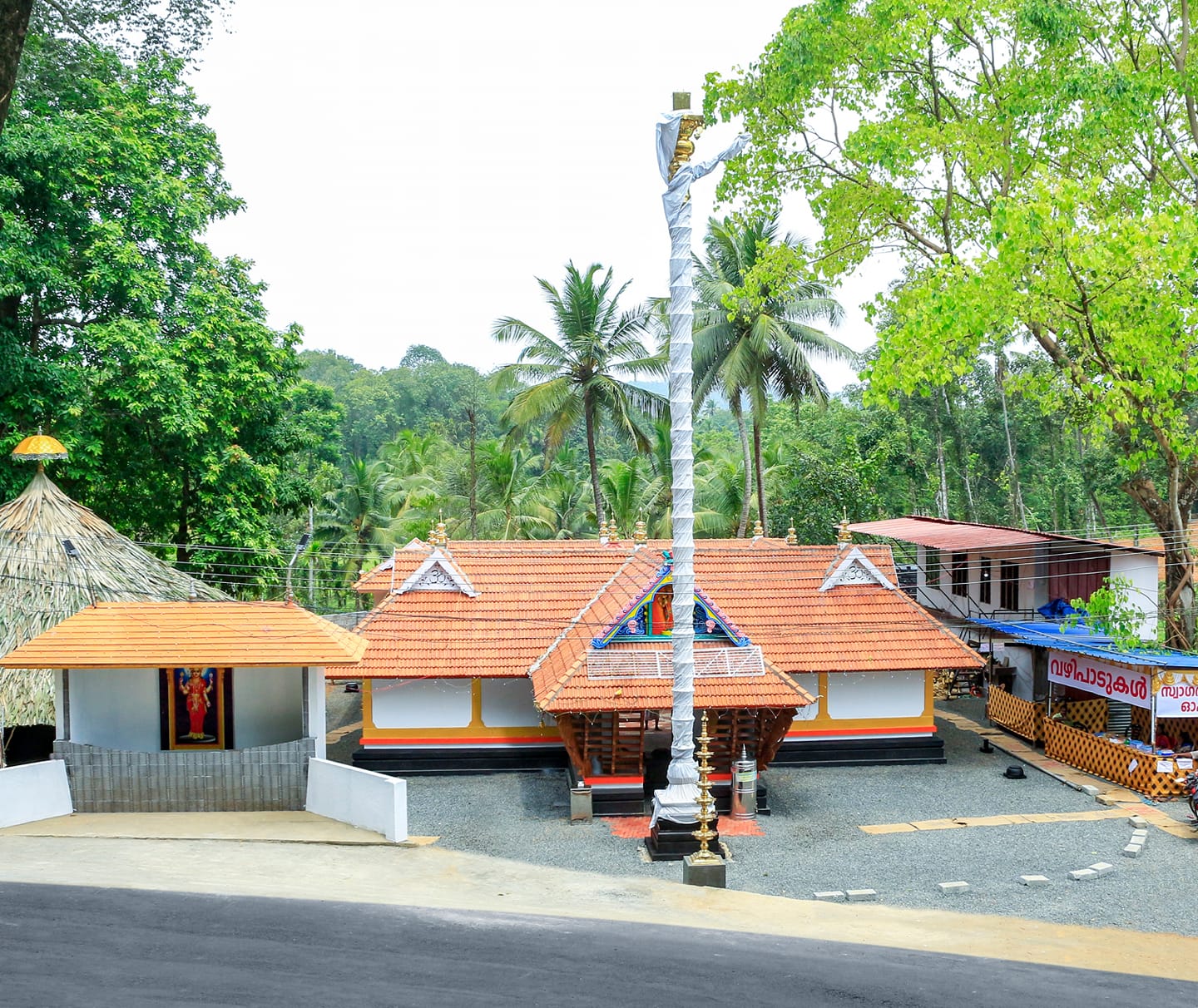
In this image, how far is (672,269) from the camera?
14.7 meters

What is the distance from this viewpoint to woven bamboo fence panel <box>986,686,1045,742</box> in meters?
21.6

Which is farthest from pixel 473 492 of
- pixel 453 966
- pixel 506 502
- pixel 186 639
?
pixel 453 966

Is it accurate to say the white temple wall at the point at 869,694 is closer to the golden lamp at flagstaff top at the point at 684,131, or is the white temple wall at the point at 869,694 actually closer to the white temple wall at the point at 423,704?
the white temple wall at the point at 423,704

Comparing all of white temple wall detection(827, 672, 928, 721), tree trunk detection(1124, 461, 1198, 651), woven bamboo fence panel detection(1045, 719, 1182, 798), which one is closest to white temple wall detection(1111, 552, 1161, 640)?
tree trunk detection(1124, 461, 1198, 651)

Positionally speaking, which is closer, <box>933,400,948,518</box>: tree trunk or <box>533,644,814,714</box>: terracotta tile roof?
<box>533,644,814,714</box>: terracotta tile roof

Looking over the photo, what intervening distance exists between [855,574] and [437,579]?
844 cm

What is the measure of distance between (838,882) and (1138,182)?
706 inches

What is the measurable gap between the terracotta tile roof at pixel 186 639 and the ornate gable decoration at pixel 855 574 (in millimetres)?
9344

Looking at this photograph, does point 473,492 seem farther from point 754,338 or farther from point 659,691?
point 659,691

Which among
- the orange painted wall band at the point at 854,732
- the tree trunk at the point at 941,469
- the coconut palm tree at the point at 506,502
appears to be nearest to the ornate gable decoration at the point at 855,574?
the orange painted wall band at the point at 854,732

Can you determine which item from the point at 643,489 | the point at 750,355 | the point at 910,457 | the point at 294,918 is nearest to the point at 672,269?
the point at 294,918

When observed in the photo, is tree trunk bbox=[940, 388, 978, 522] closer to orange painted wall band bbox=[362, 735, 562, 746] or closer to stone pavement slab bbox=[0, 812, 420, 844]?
orange painted wall band bbox=[362, 735, 562, 746]

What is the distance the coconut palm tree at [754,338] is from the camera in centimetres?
3203

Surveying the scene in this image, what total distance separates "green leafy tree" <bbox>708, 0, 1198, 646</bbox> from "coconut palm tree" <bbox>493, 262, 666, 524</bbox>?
7.36 meters
